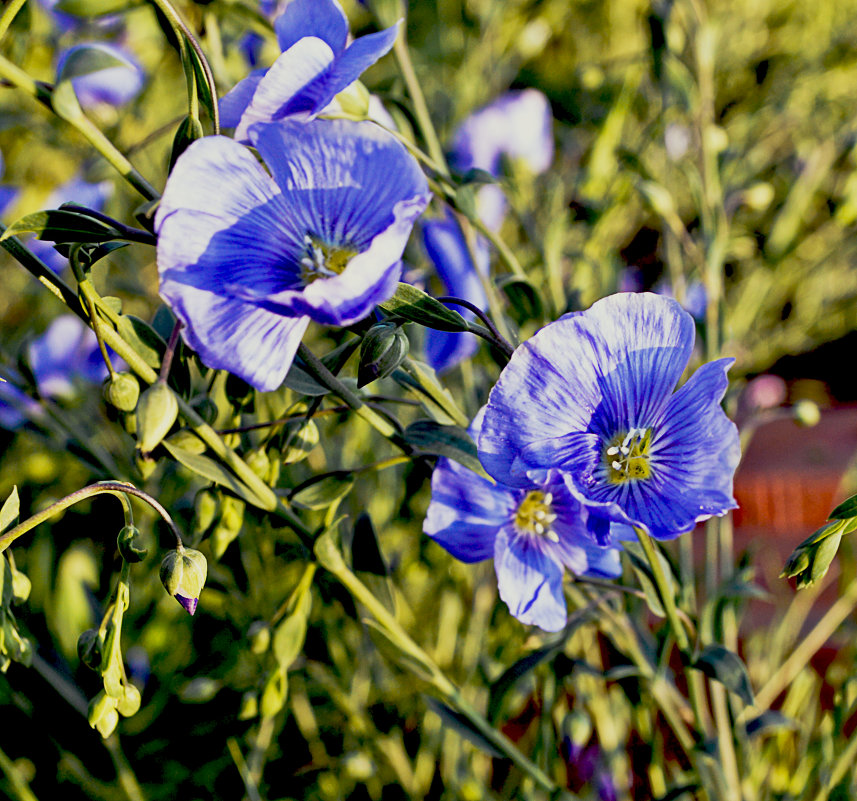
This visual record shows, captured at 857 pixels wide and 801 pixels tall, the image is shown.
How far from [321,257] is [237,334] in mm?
63

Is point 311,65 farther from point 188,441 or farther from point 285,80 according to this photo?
point 188,441

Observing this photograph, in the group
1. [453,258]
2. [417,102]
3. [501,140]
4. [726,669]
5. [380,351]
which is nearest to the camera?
[380,351]

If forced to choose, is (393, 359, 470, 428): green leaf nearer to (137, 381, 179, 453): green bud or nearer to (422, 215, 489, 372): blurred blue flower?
(137, 381, 179, 453): green bud

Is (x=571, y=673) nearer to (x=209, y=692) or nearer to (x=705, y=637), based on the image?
(x=705, y=637)

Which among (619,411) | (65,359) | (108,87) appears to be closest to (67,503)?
(619,411)

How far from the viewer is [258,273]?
34cm

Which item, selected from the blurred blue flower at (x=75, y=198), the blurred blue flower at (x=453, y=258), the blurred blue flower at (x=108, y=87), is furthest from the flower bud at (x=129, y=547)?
the blurred blue flower at (x=108, y=87)

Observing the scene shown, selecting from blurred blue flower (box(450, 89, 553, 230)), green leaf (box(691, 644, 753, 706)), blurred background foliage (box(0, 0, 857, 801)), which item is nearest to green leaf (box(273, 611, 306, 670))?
blurred background foliage (box(0, 0, 857, 801))

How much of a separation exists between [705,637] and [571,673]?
0.09 meters

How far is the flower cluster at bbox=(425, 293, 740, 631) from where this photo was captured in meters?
0.32

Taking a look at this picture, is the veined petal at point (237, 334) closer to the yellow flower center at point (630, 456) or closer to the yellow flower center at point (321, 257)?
the yellow flower center at point (321, 257)

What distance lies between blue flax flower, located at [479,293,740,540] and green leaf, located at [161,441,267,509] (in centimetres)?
13

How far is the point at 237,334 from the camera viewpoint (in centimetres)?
31

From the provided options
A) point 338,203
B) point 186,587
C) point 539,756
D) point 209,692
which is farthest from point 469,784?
point 338,203
